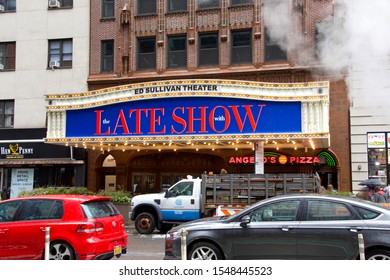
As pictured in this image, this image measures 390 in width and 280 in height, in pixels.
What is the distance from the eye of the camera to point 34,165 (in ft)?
70.6

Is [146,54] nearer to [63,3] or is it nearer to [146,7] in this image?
[146,7]

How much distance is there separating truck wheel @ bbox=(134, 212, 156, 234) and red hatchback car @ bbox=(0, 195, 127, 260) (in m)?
5.61

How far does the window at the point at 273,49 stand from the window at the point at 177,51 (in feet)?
12.7

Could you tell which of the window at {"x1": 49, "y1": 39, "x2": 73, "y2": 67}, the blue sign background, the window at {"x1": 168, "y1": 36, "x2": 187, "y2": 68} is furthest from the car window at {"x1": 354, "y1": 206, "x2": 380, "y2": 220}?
the window at {"x1": 49, "y1": 39, "x2": 73, "y2": 67}

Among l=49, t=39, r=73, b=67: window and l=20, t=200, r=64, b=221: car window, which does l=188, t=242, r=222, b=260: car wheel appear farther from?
l=49, t=39, r=73, b=67: window

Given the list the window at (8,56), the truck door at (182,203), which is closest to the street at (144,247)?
the truck door at (182,203)

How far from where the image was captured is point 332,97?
1858cm

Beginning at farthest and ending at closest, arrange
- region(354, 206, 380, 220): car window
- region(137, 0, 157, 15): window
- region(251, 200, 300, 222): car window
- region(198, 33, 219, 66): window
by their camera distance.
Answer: region(137, 0, 157, 15): window
region(198, 33, 219, 66): window
region(251, 200, 300, 222): car window
region(354, 206, 380, 220): car window

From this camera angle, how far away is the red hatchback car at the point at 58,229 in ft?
25.4

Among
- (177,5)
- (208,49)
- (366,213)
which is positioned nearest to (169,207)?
(366,213)

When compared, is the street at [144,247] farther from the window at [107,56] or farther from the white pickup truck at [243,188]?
the window at [107,56]

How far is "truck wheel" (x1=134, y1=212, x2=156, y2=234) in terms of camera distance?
554 inches

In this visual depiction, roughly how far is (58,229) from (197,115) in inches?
379
